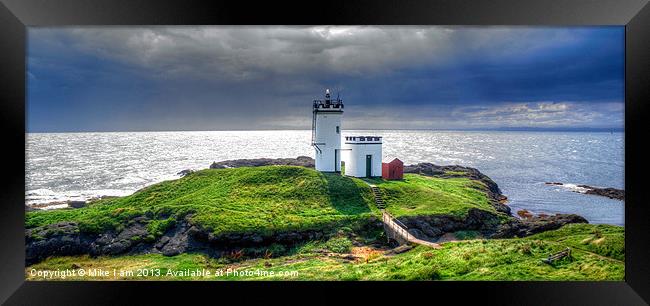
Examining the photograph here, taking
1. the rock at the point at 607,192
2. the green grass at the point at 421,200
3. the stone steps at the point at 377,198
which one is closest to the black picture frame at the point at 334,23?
the green grass at the point at 421,200

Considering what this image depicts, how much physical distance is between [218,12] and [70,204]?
17.0 m

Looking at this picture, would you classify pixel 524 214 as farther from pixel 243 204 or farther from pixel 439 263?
pixel 243 204

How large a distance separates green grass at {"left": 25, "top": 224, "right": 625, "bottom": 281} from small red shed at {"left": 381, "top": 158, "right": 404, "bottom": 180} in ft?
25.3

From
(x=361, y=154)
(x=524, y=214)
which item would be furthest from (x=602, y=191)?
(x=361, y=154)

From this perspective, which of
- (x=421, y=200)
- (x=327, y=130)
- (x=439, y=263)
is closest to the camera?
(x=439, y=263)

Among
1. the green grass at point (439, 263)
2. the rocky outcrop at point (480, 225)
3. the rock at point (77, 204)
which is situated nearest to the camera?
the green grass at point (439, 263)

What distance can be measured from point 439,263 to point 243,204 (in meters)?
9.66

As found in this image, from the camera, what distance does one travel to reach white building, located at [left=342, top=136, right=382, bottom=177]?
73.4ft

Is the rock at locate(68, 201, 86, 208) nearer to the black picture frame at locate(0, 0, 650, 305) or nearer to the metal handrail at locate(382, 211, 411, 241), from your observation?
the black picture frame at locate(0, 0, 650, 305)

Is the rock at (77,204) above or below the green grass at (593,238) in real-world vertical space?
above

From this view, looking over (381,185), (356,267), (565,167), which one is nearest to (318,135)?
(381,185)

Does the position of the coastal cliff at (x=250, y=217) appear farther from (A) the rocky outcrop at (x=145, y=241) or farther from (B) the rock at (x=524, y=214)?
(B) the rock at (x=524, y=214)

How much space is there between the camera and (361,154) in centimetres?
2242

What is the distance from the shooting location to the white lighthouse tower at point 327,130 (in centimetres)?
2227
